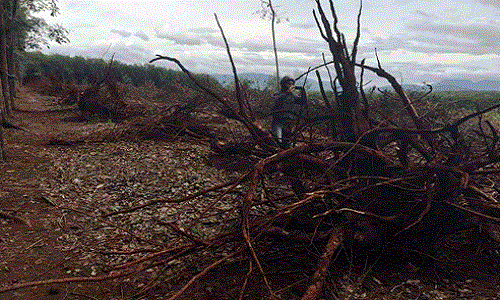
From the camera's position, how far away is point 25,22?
20188 millimetres

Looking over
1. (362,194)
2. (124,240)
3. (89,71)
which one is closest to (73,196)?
(124,240)

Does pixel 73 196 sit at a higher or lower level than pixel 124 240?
higher

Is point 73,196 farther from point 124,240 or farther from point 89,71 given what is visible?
point 89,71

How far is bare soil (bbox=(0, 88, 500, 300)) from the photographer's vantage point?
347 cm

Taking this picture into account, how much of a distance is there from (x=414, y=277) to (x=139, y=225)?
10.6 feet

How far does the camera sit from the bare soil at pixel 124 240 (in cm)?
347

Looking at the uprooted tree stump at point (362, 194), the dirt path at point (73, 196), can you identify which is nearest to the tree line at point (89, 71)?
the dirt path at point (73, 196)

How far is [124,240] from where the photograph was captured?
4613 millimetres

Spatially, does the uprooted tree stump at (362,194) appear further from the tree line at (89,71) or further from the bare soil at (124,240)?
the tree line at (89,71)

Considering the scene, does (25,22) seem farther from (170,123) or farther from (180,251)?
(180,251)

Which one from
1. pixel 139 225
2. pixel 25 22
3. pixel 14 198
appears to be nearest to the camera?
pixel 139 225

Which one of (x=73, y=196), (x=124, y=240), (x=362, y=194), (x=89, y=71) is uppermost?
(x=89, y=71)

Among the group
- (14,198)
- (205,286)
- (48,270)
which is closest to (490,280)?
(205,286)

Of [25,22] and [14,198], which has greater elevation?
[25,22]
